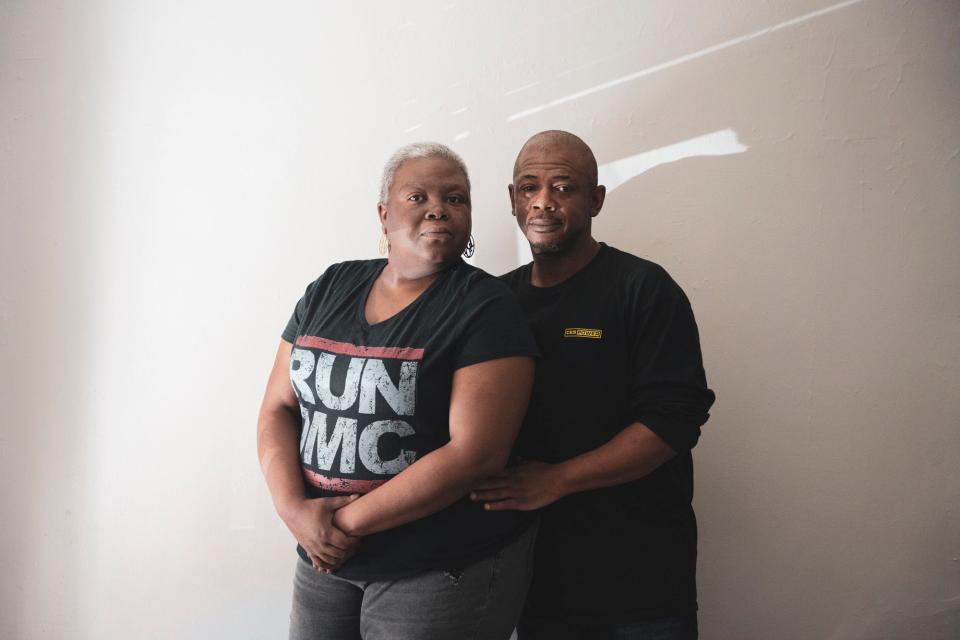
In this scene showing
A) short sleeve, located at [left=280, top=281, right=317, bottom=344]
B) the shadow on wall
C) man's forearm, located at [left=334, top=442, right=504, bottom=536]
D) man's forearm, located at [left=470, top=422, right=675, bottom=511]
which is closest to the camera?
man's forearm, located at [left=334, top=442, right=504, bottom=536]

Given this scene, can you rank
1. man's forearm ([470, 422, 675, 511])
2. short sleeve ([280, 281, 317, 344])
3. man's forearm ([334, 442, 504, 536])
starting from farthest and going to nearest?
short sleeve ([280, 281, 317, 344]) → man's forearm ([470, 422, 675, 511]) → man's forearm ([334, 442, 504, 536])

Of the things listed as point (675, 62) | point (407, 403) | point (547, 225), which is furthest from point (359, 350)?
point (675, 62)

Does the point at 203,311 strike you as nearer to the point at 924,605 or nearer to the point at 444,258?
the point at 444,258

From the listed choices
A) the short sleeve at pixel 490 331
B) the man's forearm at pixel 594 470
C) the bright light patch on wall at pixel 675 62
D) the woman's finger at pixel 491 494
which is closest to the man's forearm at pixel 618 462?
the man's forearm at pixel 594 470

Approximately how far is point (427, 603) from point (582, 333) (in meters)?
0.58

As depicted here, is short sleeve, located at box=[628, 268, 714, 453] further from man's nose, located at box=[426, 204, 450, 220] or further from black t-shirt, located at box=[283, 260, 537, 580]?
man's nose, located at box=[426, 204, 450, 220]

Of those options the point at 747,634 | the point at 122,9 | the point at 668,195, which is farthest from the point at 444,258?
the point at 122,9

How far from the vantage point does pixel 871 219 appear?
5.26ft

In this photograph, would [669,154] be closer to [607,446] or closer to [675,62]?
[675,62]

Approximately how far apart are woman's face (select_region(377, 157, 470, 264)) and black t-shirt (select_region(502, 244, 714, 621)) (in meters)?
0.26

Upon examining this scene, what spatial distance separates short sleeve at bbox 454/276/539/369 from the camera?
1.05 m

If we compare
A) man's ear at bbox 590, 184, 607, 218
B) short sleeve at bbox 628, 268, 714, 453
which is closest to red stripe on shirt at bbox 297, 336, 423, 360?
short sleeve at bbox 628, 268, 714, 453

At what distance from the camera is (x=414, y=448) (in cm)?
107

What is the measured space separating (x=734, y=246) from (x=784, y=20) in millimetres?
622
